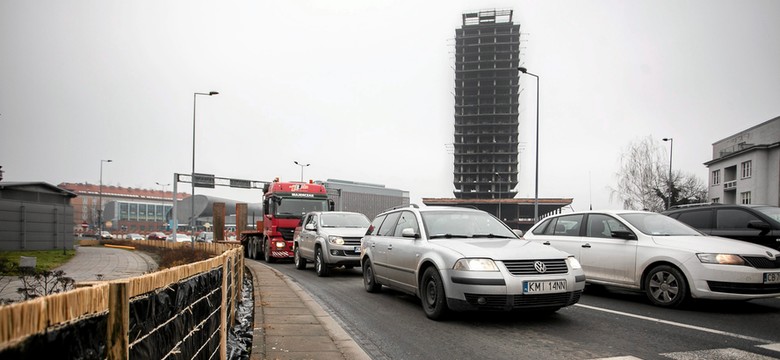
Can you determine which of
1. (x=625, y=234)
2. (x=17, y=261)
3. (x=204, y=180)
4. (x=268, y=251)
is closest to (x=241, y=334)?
(x=625, y=234)

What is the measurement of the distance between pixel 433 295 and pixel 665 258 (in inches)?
140

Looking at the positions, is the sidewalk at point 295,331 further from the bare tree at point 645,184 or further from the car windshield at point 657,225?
the bare tree at point 645,184

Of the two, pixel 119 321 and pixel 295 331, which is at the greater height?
pixel 119 321

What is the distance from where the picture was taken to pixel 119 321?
5.97 ft

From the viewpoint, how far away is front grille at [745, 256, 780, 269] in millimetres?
7457

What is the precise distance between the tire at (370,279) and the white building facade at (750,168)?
4400 centimetres

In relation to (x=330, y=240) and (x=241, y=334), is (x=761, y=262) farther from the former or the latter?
(x=330, y=240)

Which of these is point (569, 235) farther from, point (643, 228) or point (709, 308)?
point (709, 308)

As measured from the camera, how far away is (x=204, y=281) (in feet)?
12.3

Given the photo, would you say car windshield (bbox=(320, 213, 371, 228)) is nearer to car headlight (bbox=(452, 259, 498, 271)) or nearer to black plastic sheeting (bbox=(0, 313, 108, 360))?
car headlight (bbox=(452, 259, 498, 271))

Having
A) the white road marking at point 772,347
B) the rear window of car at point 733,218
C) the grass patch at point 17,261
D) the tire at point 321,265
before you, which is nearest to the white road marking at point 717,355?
the white road marking at point 772,347

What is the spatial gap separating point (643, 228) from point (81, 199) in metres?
104

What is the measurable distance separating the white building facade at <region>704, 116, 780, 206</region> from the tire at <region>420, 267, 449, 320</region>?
45.6 m

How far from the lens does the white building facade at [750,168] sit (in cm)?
4538
